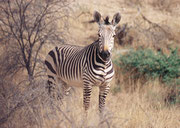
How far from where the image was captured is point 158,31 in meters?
11.2

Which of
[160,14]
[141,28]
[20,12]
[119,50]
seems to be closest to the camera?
[20,12]

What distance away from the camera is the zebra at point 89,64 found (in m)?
4.89

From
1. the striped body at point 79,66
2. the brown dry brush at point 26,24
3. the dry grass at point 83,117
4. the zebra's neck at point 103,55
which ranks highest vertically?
the brown dry brush at point 26,24

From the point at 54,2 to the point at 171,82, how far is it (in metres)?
3.97

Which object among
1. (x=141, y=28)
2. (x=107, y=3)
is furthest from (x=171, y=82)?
(x=107, y=3)

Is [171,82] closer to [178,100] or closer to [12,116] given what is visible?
[178,100]

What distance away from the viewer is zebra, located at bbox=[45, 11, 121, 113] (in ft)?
16.1

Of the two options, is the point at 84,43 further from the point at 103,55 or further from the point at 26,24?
the point at 103,55

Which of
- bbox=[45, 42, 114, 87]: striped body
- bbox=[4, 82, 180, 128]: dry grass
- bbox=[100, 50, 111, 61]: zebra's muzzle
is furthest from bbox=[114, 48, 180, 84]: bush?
bbox=[100, 50, 111, 61]: zebra's muzzle

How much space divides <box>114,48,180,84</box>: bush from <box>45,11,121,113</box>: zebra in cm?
326

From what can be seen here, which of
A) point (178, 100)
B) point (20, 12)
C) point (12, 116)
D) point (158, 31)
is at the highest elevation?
point (20, 12)

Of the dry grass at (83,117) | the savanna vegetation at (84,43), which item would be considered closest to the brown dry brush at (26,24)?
the savanna vegetation at (84,43)

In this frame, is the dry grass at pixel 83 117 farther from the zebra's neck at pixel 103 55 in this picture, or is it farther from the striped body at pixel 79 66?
the zebra's neck at pixel 103 55

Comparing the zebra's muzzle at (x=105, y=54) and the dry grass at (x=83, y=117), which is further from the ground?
the zebra's muzzle at (x=105, y=54)
